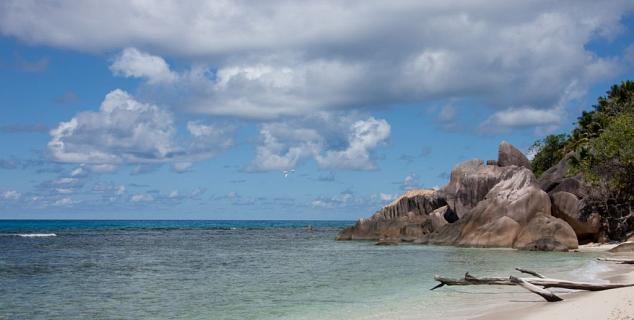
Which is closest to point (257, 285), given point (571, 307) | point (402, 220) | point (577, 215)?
point (571, 307)

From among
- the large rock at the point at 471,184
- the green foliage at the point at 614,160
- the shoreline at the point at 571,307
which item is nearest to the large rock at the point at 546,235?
the green foliage at the point at 614,160

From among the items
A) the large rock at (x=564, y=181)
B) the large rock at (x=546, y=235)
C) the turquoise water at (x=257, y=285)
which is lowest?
the turquoise water at (x=257, y=285)

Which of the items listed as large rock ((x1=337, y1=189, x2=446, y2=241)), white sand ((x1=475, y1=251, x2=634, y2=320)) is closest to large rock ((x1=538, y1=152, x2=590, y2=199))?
large rock ((x1=337, y1=189, x2=446, y2=241))

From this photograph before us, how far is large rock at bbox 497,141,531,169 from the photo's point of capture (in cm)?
5294

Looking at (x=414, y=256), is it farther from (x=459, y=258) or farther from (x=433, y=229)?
(x=433, y=229)

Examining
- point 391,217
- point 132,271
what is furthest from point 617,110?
point 132,271

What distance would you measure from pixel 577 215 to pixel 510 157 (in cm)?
1129

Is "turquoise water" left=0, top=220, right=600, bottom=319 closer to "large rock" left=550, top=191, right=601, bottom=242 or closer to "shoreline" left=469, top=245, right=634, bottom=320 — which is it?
"shoreline" left=469, top=245, right=634, bottom=320

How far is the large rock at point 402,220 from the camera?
55125mm

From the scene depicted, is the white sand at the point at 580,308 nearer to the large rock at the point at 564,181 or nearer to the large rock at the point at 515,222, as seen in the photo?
the large rock at the point at 515,222

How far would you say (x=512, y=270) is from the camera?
26.9 meters

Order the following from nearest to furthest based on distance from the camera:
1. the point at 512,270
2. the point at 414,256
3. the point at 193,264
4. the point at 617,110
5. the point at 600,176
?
the point at 512,270 → the point at 193,264 → the point at 414,256 → the point at 600,176 → the point at 617,110

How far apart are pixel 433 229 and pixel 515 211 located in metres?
11.3

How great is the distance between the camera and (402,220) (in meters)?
59.6
